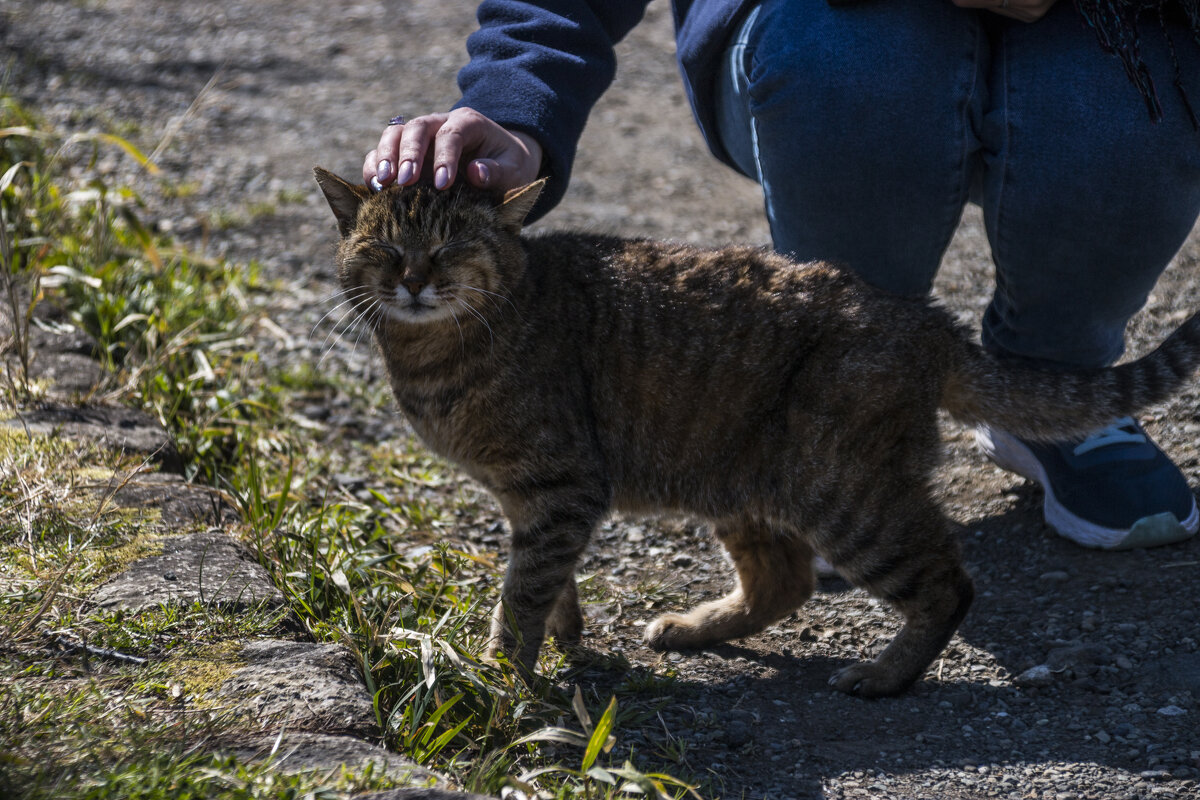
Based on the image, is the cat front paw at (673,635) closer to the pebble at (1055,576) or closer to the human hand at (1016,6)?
the pebble at (1055,576)

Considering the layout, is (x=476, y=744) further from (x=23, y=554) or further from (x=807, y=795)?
(x=23, y=554)

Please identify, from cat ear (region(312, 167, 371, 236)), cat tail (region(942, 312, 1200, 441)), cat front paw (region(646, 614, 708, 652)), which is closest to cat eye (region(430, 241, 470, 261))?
cat ear (region(312, 167, 371, 236))

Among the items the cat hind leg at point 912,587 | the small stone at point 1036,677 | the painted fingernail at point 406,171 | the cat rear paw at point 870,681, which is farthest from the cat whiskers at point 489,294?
the small stone at point 1036,677

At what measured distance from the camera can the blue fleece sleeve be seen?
312 centimetres

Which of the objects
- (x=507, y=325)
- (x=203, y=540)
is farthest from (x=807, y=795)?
(x=203, y=540)

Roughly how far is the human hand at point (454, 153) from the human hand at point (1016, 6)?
1239 mm

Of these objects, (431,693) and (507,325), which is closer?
(431,693)

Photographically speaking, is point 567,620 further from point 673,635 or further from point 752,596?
point 752,596

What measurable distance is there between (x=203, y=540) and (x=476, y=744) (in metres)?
1.08

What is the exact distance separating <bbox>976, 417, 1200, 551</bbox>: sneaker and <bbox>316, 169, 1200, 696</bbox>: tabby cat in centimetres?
44

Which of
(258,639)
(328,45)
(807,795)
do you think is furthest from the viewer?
(328,45)

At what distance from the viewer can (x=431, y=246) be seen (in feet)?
9.50

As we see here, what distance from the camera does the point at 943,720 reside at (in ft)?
9.07

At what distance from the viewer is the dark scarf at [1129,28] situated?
2.81 m
